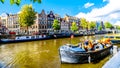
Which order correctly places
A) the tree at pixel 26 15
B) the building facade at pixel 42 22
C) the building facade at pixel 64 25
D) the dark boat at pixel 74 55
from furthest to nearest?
the building facade at pixel 64 25 → the building facade at pixel 42 22 → the tree at pixel 26 15 → the dark boat at pixel 74 55

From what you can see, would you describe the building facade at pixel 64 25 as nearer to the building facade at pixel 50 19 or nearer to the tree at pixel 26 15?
the building facade at pixel 50 19

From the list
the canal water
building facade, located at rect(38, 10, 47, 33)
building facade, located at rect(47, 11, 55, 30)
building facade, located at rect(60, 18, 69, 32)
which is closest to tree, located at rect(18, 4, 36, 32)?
building facade, located at rect(38, 10, 47, 33)

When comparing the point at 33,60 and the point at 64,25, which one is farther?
Answer: the point at 64,25

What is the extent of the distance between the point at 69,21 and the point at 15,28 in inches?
1940

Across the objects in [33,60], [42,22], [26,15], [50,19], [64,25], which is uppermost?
[50,19]

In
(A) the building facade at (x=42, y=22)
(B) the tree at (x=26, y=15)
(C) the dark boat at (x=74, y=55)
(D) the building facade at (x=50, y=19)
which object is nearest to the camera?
(C) the dark boat at (x=74, y=55)

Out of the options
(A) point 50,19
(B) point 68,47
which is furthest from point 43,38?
(B) point 68,47

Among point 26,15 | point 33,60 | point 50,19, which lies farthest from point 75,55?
point 50,19

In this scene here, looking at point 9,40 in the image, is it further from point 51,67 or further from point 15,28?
Answer: point 15,28

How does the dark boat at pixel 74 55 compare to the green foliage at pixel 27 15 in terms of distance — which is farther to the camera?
the green foliage at pixel 27 15

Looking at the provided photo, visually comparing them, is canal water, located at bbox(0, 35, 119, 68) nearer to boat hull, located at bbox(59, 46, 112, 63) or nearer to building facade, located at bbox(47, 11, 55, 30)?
boat hull, located at bbox(59, 46, 112, 63)

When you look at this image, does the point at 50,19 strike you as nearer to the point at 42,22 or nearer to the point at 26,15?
the point at 42,22

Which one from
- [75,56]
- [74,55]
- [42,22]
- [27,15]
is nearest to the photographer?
[74,55]

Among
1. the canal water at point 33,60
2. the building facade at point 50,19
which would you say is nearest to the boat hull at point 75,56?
the canal water at point 33,60
